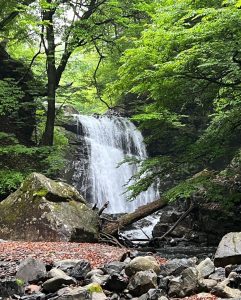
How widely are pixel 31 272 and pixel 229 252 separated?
3.18 m

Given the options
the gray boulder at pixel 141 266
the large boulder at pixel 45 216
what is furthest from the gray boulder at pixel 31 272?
the large boulder at pixel 45 216

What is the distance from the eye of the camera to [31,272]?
234 inches

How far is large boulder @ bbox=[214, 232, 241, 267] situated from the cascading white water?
14434mm

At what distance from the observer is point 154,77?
32.4 feet

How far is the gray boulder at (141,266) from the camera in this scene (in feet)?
19.5

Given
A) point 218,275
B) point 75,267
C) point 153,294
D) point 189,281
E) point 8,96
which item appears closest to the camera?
point 153,294

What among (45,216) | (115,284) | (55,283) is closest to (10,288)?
(55,283)

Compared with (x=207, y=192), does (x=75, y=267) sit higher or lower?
lower

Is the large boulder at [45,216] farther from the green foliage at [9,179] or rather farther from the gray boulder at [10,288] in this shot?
the gray boulder at [10,288]

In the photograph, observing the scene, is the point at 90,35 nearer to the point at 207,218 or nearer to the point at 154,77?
the point at 154,77

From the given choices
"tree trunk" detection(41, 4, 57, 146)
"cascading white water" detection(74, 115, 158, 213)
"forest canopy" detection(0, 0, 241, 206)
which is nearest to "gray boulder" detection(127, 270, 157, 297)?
"forest canopy" detection(0, 0, 241, 206)

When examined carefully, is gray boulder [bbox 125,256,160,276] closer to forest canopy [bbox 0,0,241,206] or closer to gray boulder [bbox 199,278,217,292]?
gray boulder [bbox 199,278,217,292]

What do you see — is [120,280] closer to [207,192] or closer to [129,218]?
[207,192]

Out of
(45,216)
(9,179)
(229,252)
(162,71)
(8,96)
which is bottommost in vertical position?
(229,252)
